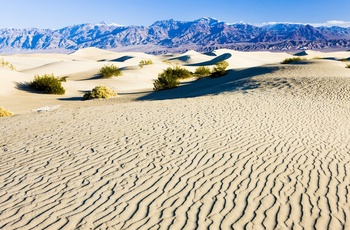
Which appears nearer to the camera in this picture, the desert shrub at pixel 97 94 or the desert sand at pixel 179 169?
the desert sand at pixel 179 169

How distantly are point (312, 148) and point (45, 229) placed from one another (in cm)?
663

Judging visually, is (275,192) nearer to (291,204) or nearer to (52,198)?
(291,204)

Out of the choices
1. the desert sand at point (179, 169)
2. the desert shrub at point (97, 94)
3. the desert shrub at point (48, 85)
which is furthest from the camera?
the desert shrub at point (48, 85)

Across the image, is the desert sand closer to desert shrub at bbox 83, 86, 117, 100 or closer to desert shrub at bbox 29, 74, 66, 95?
desert shrub at bbox 83, 86, 117, 100

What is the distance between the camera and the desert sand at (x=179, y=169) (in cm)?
507

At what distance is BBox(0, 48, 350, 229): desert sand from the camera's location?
16.6 feet

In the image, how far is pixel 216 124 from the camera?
35.5ft

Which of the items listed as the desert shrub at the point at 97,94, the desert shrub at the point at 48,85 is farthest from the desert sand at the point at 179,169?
the desert shrub at the point at 48,85

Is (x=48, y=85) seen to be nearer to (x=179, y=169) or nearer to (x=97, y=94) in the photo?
(x=97, y=94)

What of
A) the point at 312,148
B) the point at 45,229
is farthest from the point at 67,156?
the point at 312,148

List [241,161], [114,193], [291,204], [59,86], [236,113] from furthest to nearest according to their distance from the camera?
[59,86]
[236,113]
[241,161]
[114,193]
[291,204]

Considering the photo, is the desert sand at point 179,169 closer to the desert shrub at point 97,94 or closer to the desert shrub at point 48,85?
the desert shrub at point 97,94

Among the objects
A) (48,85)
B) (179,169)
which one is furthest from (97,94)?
(179,169)

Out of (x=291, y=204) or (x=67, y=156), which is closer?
(x=291, y=204)
